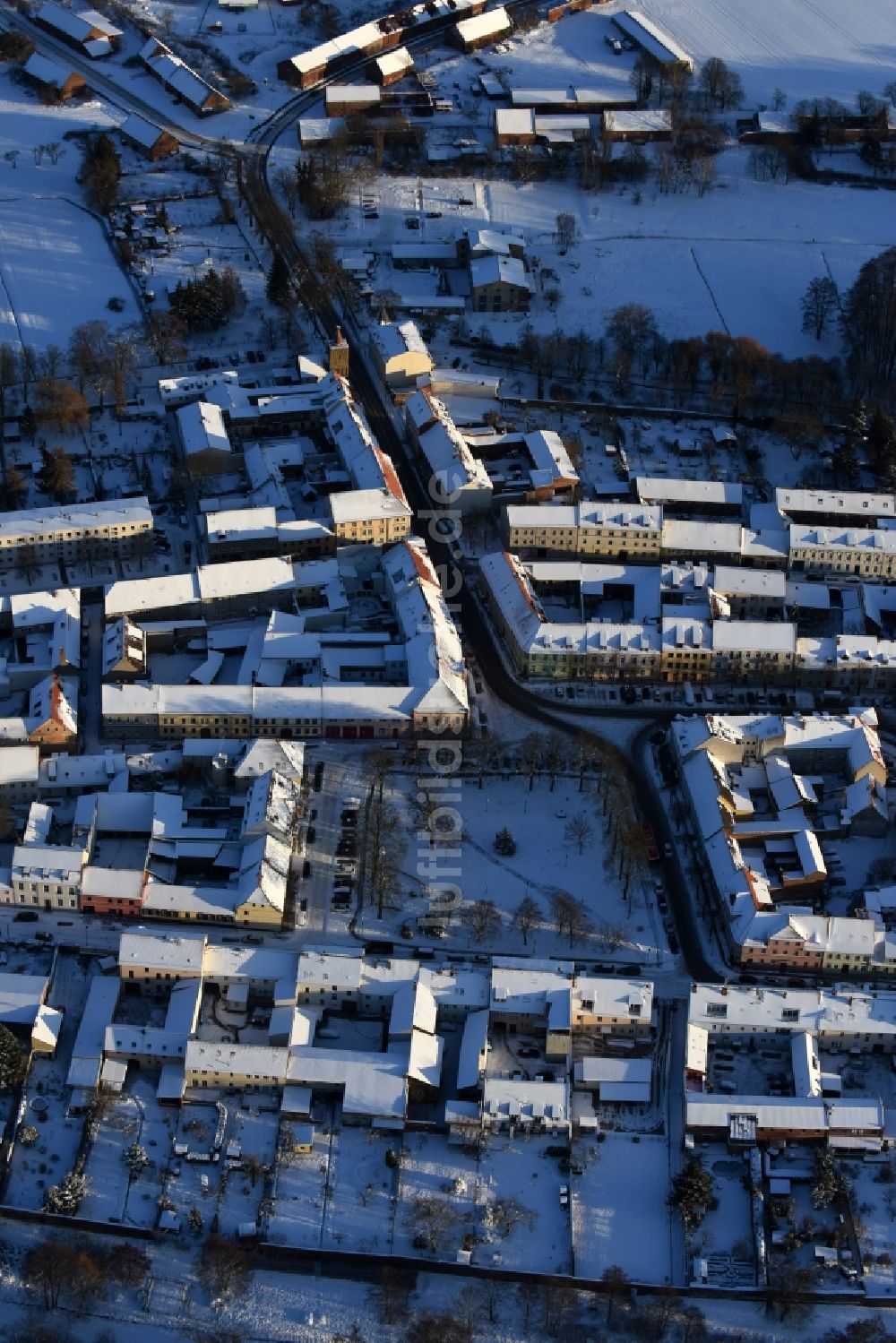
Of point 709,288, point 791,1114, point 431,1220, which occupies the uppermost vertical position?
point 709,288

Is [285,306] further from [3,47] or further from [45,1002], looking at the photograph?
[45,1002]

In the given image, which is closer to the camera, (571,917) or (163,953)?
(163,953)

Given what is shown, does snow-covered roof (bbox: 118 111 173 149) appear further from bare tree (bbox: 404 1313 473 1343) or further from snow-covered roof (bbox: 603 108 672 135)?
bare tree (bbox: 404 1313 473 1343)

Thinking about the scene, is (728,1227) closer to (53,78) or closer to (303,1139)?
(303,1139)

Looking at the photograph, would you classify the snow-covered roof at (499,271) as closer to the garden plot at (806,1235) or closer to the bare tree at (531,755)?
the bare tree at (531,755)

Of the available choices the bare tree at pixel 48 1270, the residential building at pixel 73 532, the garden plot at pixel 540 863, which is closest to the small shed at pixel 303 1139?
the bare tree at pixel 48 1270

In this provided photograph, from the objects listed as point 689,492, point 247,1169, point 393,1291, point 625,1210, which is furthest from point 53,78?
point 393,1291

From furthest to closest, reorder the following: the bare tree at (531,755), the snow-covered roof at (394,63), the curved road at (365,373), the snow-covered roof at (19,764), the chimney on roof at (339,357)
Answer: the snow-covered roof at (394,63) → the chimney on roof at (339,357) → the bare tree at (531,755) → the curved road at (365,373) → the snow-covered roof at (19,764)
